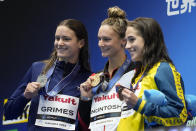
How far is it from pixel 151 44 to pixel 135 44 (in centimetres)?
10

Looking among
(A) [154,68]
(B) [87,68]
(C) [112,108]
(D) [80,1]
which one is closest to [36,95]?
(B) [87,68]

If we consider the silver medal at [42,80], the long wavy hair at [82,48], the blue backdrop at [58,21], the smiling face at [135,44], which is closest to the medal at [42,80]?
the silver medal at [42,80]

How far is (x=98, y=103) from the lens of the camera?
2.93 m

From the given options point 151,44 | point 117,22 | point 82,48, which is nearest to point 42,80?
point 82,48

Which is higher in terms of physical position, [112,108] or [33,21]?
[33,21]

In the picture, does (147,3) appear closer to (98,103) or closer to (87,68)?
(87,68)

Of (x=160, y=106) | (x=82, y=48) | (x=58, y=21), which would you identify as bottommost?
(x=160, y=106)

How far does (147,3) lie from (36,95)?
4.71 ft

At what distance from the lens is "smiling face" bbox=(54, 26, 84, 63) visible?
10.7 feet

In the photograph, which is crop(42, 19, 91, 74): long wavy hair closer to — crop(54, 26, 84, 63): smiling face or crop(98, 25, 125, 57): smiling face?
crop(54, 26, 84, 63): smiling face

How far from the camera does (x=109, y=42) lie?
3025 millimetres

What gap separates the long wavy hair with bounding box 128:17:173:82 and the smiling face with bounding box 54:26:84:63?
2.21 feet

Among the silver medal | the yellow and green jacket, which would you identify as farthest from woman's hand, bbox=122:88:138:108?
the silver medal

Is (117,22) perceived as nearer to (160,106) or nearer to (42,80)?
(42,80)
